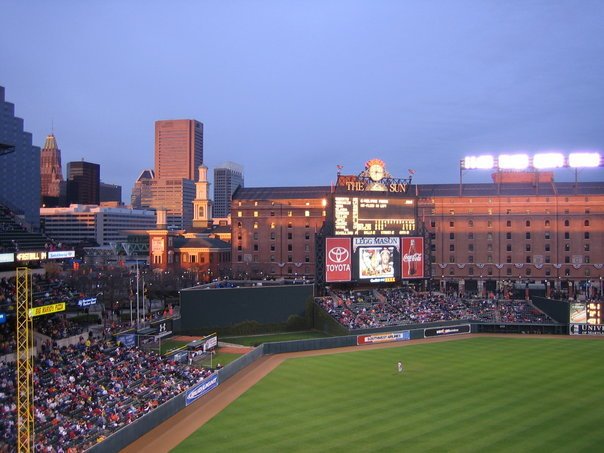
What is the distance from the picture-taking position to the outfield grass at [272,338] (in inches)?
1874

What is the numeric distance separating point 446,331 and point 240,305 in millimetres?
18862

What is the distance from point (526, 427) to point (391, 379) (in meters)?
10.8

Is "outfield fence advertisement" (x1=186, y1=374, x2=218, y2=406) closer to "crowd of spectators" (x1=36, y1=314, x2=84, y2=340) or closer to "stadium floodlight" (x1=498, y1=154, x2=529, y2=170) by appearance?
"crowd of spectators" (x1=36, y1=314, x2=84, y2=340)

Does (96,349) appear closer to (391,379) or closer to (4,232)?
(4,232)

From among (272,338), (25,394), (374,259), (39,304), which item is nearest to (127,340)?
(39,304)

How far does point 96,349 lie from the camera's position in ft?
111

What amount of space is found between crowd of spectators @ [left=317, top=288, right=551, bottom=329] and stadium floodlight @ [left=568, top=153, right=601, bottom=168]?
18.3 m

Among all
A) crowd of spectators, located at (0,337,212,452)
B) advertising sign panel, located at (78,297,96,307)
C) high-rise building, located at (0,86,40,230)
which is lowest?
crowd of spectators, located at (0,337,212,452)

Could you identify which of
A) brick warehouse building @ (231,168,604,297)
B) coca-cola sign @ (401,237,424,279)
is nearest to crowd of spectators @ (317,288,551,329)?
coca-cola sign @ (401,237,424,279)

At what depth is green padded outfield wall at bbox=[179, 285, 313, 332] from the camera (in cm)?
4922

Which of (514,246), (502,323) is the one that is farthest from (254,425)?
(514,246)

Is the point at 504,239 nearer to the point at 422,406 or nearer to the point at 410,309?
the point at 410,309

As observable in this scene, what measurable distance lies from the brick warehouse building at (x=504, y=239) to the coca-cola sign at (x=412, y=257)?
78.7 ft

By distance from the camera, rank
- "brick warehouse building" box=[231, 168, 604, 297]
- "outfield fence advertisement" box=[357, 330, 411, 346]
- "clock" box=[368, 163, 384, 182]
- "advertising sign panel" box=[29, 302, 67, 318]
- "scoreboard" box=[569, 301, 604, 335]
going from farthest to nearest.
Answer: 1. "brick warehouse building" box=[231, 168, 604, 297]
2. "clock" box=[368, 163, 384, 182]
3. "scoreboard" box=[569, 301, 604, 335]
4. "outfield fence advertisement" box=[357, 330, 411, 346]
5. "advertising sign panel" box=[29, 302, 67, 318]
